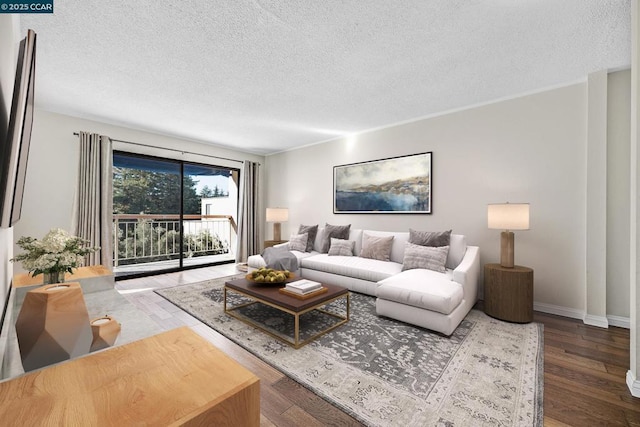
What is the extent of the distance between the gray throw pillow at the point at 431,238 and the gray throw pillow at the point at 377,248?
1.20 feet

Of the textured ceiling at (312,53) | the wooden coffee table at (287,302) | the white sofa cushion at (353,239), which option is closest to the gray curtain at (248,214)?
the white sofa cushion at (353,239)

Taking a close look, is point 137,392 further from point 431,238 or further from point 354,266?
point 431,238

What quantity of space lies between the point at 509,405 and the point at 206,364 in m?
1.77

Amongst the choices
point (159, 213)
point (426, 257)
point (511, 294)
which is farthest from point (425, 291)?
point (159, 213)

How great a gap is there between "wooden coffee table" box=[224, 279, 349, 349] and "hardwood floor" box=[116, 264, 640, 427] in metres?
0.33

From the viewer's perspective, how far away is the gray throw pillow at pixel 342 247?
416 centimetres

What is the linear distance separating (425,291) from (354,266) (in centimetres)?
121

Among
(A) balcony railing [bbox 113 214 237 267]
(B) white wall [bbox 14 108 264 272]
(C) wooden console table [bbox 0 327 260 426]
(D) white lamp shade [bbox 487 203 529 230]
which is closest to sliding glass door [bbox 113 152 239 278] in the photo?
(A) balcony railing [bbox 113 214 237 267]

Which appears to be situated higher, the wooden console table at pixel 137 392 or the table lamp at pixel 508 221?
the table lamp at pixel 508 221

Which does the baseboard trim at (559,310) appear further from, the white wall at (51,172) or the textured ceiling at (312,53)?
the white wall at (51,172)

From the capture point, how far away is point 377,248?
3.83m

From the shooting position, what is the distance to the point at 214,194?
609cm

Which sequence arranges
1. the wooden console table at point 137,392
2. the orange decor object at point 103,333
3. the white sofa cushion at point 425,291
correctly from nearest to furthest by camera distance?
the wooden console table at point 137,392 → the orange decor object at point 103,333 → the white sofa cushion at point 425,291

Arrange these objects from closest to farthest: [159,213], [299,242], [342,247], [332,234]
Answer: [342,247] < [332,234] < [299,242] < [159,213]
